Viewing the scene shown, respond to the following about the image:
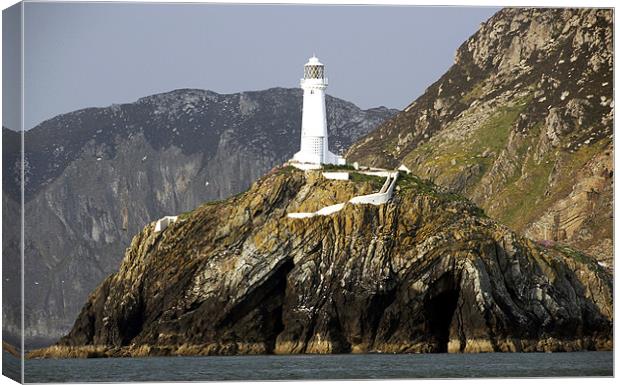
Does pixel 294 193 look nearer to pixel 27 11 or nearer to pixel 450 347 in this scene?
pixel 450 347

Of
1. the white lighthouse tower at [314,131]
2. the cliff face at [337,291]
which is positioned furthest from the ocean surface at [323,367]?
the white lighthouse tower at [314,131]

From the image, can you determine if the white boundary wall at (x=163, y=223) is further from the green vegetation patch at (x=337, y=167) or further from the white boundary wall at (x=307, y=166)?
the green vegetation patch at (x=337, y=167)

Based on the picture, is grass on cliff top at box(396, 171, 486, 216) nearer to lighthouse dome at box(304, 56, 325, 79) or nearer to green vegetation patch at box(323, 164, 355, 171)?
green vegetation patch at box(323, 164, 355, 171)

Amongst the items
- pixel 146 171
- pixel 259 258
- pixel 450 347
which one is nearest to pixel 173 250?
pixel 259 258

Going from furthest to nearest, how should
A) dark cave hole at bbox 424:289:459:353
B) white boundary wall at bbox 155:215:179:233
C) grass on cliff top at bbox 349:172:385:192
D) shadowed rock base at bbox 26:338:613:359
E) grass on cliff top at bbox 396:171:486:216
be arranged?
Answer: 1. white boundary wall at bbox 155:215:179:233
2. grass on cliff top at bbox 396:171:486:216
3. grass on cliff top at bbox 349:172:385:192
4. dark cave hole at bbox 424:289:459:353
5. shadowed rock base at bbox 26:338:613:359

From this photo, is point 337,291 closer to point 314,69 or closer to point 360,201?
point 360,201

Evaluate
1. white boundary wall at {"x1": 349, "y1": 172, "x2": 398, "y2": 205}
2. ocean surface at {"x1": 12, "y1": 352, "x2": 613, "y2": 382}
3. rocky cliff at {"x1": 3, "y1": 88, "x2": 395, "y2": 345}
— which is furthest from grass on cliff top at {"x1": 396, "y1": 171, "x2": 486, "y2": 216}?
ocean surface at {"x1": 12, "y1": 352, "x2": 613, "y2": 382}
